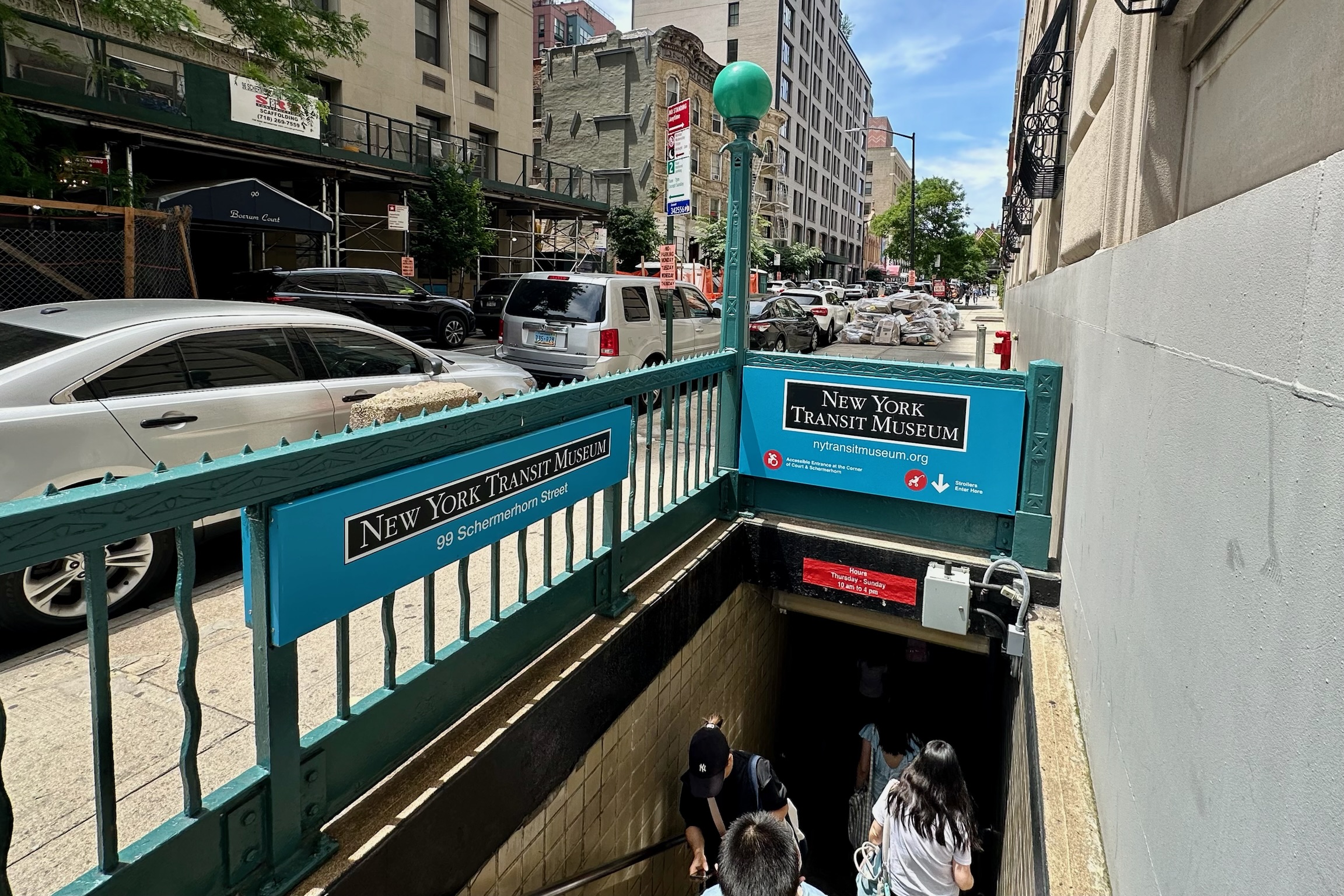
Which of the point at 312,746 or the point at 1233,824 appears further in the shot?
the point at 312,746

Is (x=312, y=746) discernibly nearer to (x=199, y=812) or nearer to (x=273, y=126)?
(x=199, y=812)

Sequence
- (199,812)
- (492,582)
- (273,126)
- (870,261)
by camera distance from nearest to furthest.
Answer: (199,812) → (492,582) → (273,126) → (870,261)

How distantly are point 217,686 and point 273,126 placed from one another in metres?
17.4

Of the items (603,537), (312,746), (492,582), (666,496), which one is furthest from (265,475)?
(666,496)

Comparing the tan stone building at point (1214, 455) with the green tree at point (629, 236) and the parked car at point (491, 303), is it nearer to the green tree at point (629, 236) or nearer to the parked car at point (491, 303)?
the parked car at point (491, 303)

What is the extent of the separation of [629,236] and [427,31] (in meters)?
10.6

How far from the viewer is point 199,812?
238 centimetres

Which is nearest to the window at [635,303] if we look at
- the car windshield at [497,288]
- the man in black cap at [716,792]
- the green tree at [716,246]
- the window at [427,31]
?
the man in black cap at [716,792]

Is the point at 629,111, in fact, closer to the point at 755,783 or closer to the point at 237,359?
the point at 237,359

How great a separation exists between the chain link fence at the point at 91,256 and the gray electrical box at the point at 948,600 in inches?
328

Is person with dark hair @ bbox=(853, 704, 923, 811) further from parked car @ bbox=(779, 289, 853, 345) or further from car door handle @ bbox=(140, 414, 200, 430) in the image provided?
parked car @ bbox=(779, 289, 853, 345)

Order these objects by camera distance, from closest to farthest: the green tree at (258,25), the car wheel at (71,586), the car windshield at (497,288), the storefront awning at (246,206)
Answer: the car wheel at (71,586)
the green tree at (258,25)
the storefront awning at (246,206)
the car windshield at (497,288)

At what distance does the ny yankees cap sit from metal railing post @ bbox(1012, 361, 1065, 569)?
90.3 inches

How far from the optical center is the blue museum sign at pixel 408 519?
2.55m
